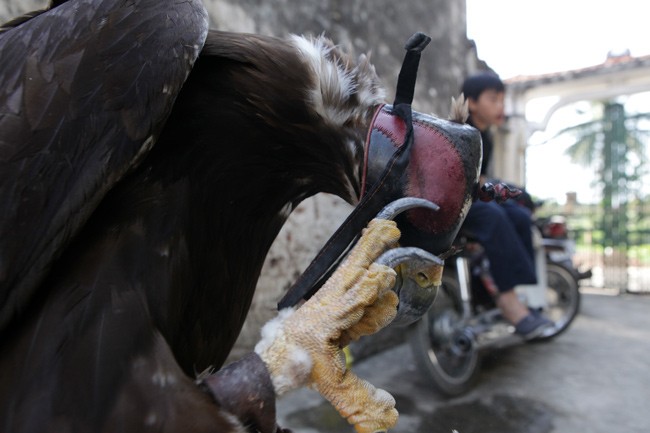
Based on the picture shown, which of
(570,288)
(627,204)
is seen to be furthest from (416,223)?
(627,204)

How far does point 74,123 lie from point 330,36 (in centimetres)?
242

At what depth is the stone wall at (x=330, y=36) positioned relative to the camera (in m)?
2.78

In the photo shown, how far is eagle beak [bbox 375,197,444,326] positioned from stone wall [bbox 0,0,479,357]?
3.81ft

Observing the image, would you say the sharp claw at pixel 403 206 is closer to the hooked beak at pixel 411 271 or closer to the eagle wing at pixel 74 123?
the hooked beak at pixel 411 271

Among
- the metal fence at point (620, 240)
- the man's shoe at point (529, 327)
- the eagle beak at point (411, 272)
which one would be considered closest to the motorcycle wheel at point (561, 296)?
the man's shoe at point (529, 327)

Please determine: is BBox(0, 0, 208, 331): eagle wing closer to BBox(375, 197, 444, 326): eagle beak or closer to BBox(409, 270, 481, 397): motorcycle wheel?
BBox(375, 197, 444, 326): eagle beak

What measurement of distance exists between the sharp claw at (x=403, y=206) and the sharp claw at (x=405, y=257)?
75 millimetres

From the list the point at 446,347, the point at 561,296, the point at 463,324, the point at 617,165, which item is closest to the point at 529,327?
the point at 463,324

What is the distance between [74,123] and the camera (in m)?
0.93

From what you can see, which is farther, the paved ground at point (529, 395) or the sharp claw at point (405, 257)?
the paved ground at point (529, 395)

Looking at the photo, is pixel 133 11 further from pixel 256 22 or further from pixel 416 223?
pixel 256 22

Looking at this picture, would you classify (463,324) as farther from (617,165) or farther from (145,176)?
(617,165)

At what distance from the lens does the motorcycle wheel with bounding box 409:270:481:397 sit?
302cm

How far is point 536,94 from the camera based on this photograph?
8117 mm
